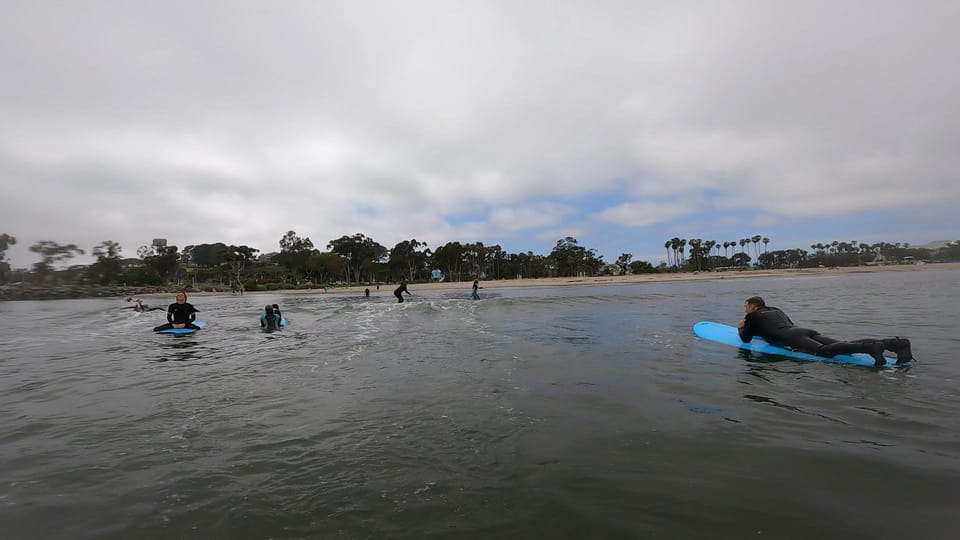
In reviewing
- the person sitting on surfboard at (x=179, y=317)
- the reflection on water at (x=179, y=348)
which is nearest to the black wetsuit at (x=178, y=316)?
the person sitting on surfboard at (x=179, y=317)

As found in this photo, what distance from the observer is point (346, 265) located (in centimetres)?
11144

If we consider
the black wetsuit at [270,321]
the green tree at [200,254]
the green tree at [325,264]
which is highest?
the green tree at [200,254]

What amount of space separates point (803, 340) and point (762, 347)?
1.15 metres

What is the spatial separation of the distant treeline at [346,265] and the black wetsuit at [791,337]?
91.4 metres

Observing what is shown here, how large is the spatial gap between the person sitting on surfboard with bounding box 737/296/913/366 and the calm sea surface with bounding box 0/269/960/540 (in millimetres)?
407

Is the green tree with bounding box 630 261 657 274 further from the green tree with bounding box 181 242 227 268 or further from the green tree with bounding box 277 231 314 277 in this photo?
the green tree with bounding box 181 242 227 268

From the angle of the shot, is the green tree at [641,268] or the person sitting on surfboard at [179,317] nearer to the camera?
the person sitting on surfboard at [179,317]

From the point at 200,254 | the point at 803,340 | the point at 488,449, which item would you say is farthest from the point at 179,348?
the point at 200,254

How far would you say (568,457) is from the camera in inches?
184

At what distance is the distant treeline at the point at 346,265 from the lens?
293 ft

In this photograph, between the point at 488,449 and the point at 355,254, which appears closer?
the point at 488,449

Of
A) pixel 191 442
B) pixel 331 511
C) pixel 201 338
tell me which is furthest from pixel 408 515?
pixel 201 338

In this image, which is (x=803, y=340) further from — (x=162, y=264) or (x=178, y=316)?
(x=162, y=264)

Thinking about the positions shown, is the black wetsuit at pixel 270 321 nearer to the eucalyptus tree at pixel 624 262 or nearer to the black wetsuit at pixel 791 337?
the black wetsuit at pixel 791 337
